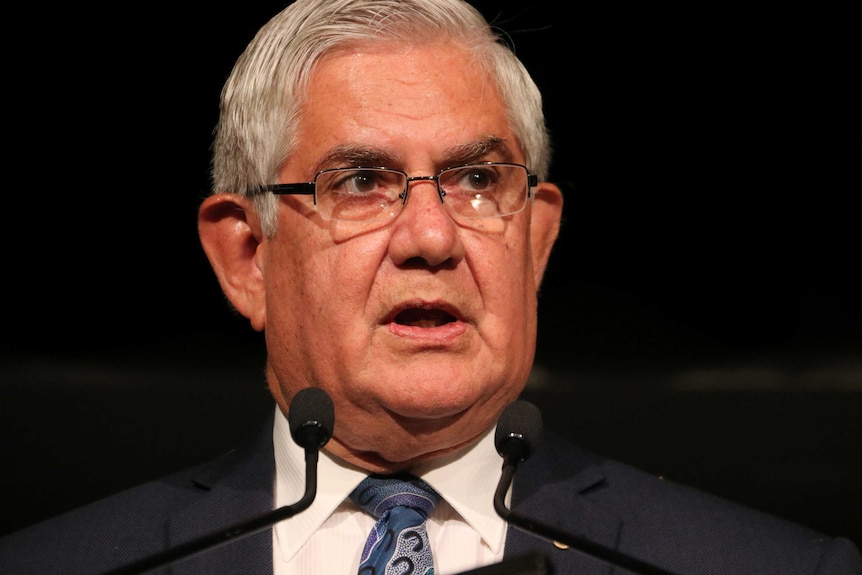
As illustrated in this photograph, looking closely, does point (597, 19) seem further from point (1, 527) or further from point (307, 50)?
point (1, 527)

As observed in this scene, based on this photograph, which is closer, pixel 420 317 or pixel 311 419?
pixel 311 419

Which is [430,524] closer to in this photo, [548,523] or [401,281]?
[548,523]

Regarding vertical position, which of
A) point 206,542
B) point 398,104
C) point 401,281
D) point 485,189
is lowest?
point 206,542

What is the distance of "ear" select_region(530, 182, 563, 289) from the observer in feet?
6.45

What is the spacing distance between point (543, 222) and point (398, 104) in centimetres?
44

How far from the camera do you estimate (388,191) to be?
1.71m

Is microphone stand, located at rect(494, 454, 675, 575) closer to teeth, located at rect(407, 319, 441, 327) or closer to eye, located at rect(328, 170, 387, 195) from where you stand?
teeth, located at rect(407, 319, 441, 327)

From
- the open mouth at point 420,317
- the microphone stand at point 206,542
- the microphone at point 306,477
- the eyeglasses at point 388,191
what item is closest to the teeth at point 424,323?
the open mouth at point 420,317

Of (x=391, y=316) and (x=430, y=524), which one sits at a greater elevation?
(x=391, y=316)

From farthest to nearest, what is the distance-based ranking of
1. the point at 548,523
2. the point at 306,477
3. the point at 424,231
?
the point at 548,523
the point at 424,231
the point at 306,477

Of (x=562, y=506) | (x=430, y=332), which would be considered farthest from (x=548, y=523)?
(x=430, y=332)

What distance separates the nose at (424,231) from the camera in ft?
5.29

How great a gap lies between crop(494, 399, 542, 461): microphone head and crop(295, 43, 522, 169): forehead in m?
0.49

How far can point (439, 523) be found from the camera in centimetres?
174
